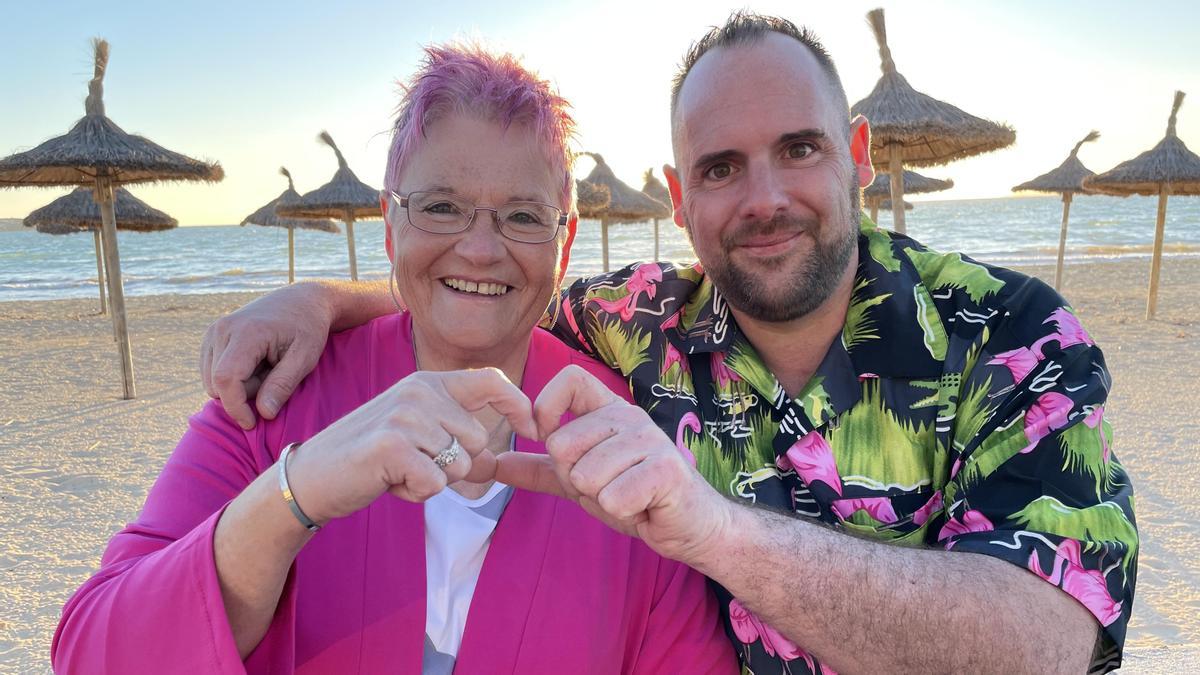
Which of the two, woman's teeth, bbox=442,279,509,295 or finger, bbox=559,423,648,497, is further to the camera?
woman's teeth, bbox=442,279,509,295

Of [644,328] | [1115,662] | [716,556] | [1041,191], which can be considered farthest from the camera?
[1041,191]

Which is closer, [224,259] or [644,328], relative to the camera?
[644,328]

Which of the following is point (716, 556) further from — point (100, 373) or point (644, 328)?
point (100, 373)

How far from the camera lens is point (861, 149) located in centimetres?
229

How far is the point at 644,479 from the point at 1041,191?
62.7 ft

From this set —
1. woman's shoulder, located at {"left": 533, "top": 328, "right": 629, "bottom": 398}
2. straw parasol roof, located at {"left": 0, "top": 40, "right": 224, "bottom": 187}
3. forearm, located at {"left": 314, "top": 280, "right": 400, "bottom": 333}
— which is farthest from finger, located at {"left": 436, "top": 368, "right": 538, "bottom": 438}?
straw parasol roof, located at {"left": 0, "top": 40, "right": 224, "bottom": 187}

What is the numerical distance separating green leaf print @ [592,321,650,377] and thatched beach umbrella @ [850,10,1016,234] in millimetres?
7348

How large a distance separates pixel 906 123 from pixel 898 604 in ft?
28.2

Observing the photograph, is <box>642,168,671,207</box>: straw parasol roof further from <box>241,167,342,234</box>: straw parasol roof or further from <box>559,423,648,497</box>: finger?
<box>559,423,648,497</box>: finger

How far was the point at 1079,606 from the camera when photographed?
1.38m

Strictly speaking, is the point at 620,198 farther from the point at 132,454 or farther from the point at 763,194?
the point at 763,194

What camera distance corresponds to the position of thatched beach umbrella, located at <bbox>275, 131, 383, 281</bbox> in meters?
14.3

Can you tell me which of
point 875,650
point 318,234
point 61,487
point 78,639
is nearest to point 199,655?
point 78,639

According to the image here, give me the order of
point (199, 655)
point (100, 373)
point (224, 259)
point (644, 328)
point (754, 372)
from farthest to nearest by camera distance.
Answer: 1. point (224, 259)
2. point (100, 373)
3. point (644, 328)
4. point (754, 372)
5. point (199, 655)
